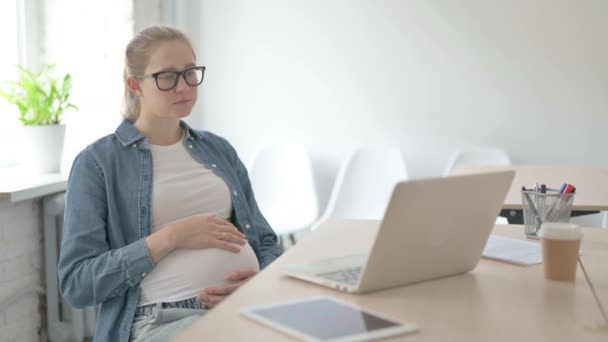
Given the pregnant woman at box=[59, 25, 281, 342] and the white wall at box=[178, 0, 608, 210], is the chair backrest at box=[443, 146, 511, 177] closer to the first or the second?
the white wall at box=[178, 0, 608, 210]

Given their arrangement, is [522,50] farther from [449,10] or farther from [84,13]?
[84,13]

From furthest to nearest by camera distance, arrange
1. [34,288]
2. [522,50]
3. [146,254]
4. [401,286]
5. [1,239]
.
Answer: [522,50] → [34,288] → [1,239] → [146,254] → [401,286]

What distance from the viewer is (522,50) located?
406 centimetres

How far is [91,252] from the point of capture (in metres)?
1.79

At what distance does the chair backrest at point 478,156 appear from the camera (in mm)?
4039

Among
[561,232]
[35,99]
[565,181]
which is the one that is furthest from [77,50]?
[561,232]

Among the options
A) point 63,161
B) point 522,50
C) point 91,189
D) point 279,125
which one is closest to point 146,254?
point 91,189

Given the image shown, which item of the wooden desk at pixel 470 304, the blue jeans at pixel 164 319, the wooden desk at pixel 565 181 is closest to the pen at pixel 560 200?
the wooden desk at pixel 470 304

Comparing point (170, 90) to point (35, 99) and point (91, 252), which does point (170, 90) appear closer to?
point (91, 252)

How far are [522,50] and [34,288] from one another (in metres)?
2.71

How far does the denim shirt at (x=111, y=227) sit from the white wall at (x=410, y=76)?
7.35 ft

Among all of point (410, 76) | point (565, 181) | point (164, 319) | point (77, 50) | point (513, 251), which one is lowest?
point (164, 319)

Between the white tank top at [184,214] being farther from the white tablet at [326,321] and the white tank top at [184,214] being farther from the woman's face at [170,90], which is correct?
the white tablet at [326,321]

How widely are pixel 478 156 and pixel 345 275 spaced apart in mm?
2845
